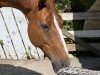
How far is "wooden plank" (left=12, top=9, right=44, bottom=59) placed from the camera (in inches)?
232

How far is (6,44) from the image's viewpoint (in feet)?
20.0

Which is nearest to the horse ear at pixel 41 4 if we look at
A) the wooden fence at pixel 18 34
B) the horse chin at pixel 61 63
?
the horse chin at pixel 61 63

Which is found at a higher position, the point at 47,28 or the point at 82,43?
the point at 47,28

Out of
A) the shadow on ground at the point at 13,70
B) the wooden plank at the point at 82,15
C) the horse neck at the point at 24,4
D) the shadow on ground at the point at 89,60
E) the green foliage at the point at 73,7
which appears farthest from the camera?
the green foliage at the point at 73,7

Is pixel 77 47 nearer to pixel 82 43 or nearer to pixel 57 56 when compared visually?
pixel 82 43

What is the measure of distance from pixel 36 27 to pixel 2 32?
262 cm

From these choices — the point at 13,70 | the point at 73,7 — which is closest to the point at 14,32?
the point at 13,70

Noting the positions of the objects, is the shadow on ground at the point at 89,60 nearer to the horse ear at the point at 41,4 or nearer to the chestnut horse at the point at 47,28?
the chestnut horse at the point at 47,28

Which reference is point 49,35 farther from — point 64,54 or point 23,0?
point 23,0

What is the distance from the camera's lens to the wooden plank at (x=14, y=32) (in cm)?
589

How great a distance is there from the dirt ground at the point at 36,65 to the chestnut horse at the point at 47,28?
1.90 m

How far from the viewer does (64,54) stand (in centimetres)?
334

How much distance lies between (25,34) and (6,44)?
1.52 feet

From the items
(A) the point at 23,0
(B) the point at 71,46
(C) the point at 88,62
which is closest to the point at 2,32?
(B) the point at 71,46
